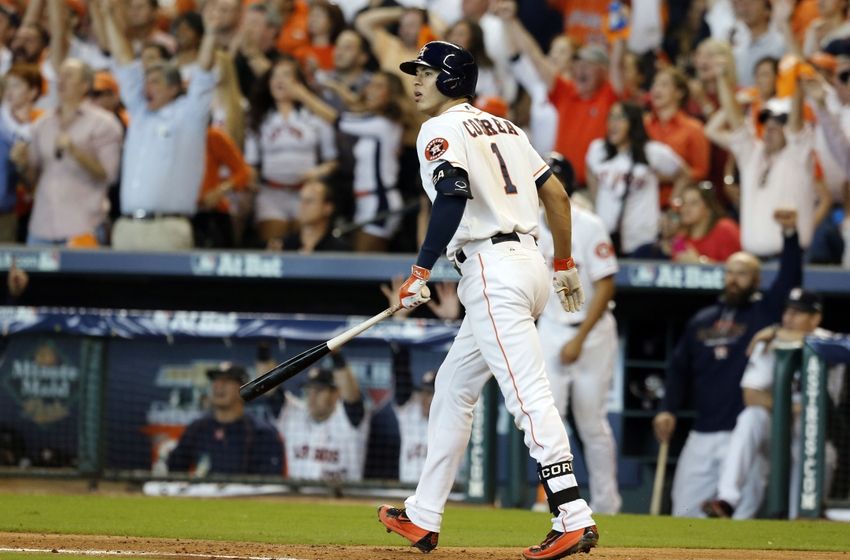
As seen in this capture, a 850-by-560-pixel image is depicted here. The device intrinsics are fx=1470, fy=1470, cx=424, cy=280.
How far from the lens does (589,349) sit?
27.9ft

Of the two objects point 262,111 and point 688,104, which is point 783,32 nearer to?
point 688,104

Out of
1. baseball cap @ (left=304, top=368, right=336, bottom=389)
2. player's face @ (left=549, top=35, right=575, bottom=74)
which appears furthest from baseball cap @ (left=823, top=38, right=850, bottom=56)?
baseball cap @ (left=304, top=368, right=336, bottom=389)

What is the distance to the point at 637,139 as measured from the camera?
32.5 feet

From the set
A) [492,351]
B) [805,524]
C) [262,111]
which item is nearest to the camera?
[492,351]

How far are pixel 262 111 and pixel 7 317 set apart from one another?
249cm

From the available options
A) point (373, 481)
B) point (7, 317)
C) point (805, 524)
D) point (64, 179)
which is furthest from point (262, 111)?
point (805, 524)

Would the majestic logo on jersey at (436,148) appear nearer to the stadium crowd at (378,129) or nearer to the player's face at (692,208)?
the stadium crowd at (378,129)

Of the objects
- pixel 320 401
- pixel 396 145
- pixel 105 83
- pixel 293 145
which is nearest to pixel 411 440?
pixel 320 401

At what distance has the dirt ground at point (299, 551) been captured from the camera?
5.47m

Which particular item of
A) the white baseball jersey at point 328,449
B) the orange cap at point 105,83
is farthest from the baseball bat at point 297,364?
the orange cap at point 105,83

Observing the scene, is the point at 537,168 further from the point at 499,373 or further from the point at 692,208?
the point at 692,208

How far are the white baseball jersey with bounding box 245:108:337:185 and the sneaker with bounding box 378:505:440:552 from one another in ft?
16.6

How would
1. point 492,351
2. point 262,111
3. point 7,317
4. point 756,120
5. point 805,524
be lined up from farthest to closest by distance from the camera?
point 262,111 < point 756,120 < point 7,317 < point 805,524 < point 492,351

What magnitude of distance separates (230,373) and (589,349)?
2198 millimetres
